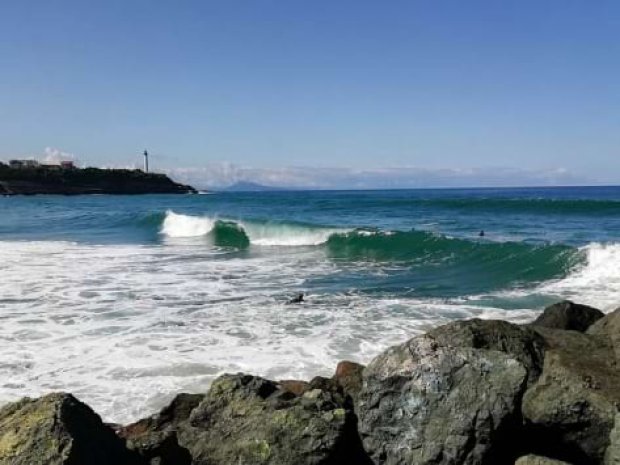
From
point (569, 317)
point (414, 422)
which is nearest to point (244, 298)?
point (569, 317)

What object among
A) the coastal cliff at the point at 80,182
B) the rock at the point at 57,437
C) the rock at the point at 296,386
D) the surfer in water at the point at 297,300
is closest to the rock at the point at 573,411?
the rock at the point at 296,386

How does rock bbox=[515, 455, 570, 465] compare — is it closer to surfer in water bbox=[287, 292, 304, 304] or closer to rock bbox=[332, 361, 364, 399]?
rock bbox=[332, 361, 364, 399]

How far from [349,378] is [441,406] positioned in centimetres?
191

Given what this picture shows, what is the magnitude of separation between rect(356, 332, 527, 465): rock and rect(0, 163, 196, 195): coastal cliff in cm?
12105

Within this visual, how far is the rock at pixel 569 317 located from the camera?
8.16 meters

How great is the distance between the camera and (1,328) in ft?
37.1

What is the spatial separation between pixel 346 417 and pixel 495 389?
1214mm

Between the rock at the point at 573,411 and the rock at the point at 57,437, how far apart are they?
3.08m

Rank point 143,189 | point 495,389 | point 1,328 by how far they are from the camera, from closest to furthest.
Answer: point 495,389 → point 1,328 → point 143,189

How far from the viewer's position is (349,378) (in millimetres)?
6676

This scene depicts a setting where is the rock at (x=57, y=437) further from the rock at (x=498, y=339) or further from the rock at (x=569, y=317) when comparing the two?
the rock at (x=569, y=317)

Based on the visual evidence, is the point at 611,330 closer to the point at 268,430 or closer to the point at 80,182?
the point at 268,430

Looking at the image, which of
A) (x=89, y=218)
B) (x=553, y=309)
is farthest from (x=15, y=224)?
(x=553, y=309)

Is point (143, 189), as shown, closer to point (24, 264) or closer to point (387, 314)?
point (24, 264)
